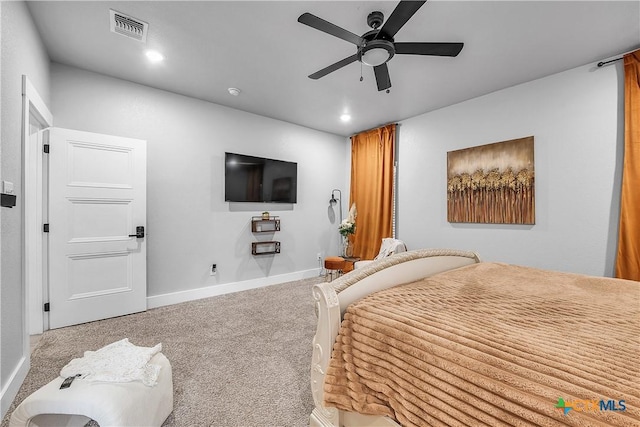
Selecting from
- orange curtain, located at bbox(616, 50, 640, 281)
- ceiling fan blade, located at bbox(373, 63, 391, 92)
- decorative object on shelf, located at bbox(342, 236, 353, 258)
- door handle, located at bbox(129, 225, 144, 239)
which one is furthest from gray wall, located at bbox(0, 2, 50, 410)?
orange curtain, located at bbox(616, 50, 640, 281)

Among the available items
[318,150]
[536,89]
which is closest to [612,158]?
[536,89]

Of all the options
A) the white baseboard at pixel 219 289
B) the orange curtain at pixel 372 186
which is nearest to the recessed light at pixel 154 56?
the white baseboard at pixel 219 289

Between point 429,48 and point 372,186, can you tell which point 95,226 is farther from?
point 372,186

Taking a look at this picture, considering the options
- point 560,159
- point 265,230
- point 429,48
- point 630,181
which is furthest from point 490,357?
point 265,230

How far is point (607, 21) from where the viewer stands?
218 cm

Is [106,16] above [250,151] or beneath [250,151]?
above

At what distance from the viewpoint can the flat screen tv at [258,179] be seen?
394 centimetres

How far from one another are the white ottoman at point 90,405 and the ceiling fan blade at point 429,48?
2.59 metres

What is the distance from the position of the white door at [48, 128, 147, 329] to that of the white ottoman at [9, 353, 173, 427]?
6.15 feet

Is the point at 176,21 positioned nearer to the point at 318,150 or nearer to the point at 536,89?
the point at 318,150

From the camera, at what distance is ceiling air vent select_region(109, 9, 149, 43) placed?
7.11 ft

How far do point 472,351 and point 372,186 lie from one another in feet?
13.2

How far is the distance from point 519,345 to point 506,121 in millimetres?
3333

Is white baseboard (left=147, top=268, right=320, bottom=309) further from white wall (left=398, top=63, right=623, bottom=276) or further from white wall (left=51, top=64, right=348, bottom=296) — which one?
white wall (left=398, top=63, right=623, bottom=276)
